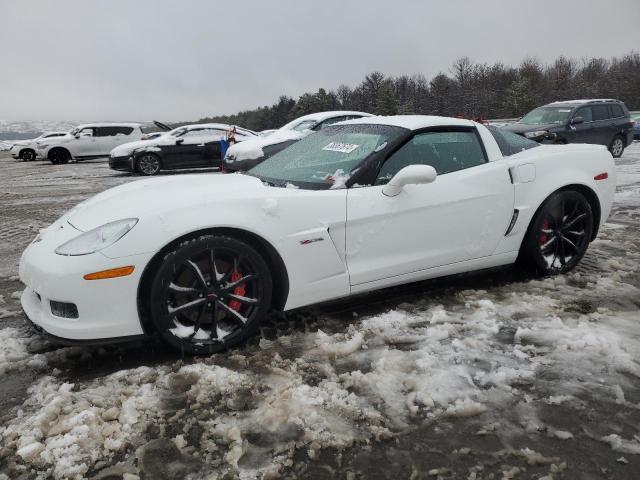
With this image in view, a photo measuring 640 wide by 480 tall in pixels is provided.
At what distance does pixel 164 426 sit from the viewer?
2.19m

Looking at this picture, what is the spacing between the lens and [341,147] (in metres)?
3.54

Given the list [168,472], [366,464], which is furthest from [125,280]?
[366,464]

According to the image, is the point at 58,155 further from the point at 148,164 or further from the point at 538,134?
the point at 538,134

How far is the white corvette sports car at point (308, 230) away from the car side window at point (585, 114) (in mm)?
9573

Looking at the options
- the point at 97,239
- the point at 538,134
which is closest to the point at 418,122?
the point at 97,239

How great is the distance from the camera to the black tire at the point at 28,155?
23922mm

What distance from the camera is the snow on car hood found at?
1015 cm

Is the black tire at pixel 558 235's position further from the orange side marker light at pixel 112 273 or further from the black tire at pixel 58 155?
the black tire at pixel 58 155

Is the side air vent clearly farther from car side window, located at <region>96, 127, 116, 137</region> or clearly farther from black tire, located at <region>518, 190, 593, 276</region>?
car side window, located at <region>96, 127, 116, 137</region>

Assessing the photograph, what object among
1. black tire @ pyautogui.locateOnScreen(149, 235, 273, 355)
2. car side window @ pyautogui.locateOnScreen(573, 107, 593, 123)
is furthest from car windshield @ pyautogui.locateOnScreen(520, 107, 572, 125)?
black tire @ pyautogui.locateOnScreen(149, 235, 273, 355)

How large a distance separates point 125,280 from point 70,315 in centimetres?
33

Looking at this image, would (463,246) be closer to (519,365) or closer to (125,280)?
(519,365)

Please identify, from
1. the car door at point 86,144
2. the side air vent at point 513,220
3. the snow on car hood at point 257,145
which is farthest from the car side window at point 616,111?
the car door at point 86,144

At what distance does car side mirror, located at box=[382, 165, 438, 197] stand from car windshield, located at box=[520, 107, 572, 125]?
35.1 ft
